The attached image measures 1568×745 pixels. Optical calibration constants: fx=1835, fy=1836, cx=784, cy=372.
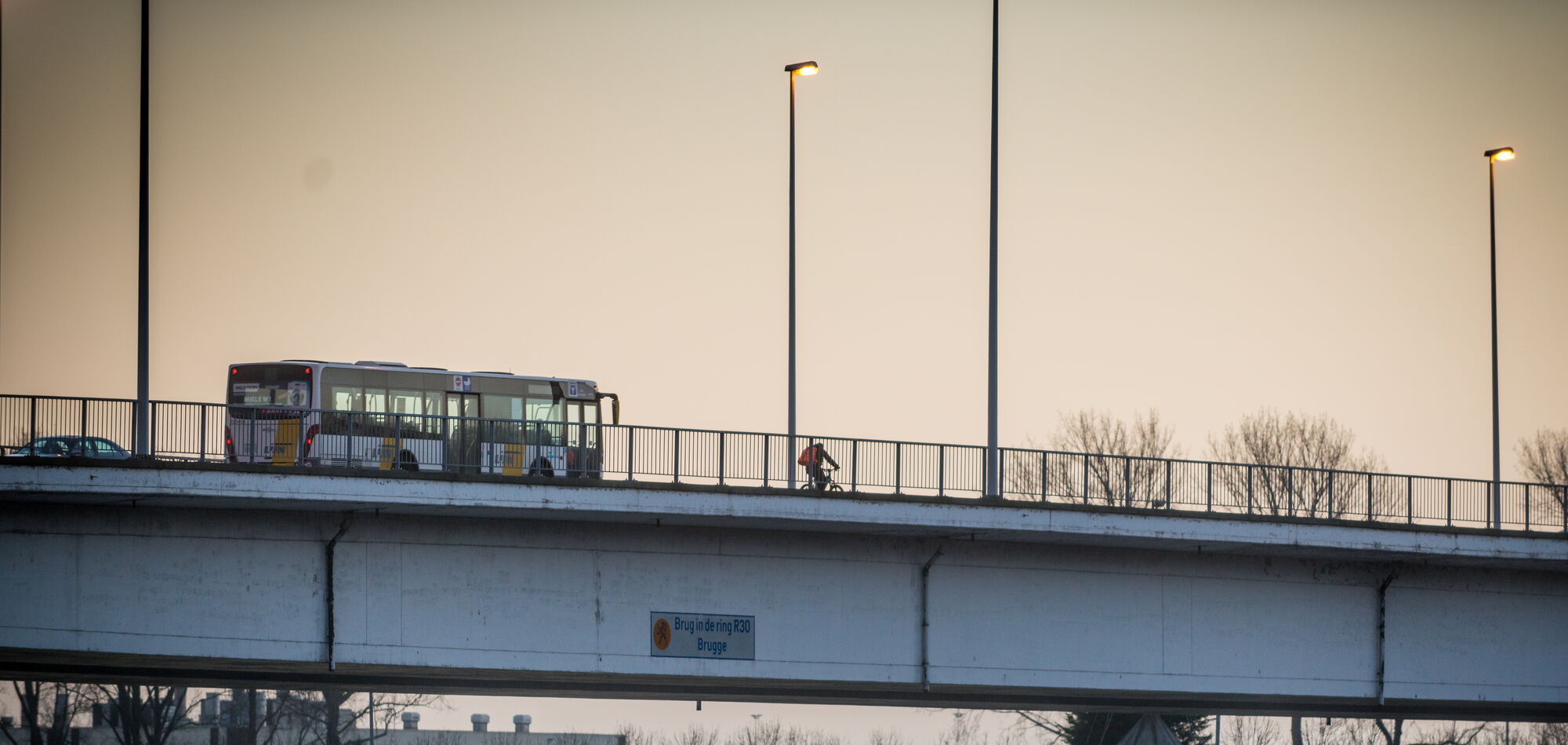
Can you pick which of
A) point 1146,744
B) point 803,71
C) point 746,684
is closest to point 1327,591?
point 746,684

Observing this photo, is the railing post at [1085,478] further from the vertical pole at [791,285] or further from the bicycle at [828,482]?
the vertical pole at [791,285]

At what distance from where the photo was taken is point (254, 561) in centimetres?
2797

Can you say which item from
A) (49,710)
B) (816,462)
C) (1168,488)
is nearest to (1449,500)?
(1168,488)

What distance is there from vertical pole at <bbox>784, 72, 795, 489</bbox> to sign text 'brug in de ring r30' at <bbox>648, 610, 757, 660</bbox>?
265 cm

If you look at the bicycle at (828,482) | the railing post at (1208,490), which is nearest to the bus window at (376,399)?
the bicycle at (828,482)

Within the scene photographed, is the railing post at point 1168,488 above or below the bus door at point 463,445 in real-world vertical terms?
below

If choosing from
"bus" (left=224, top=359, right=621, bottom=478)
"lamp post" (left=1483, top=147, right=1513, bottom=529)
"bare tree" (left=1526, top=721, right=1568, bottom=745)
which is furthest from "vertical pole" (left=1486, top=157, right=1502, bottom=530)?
"bare tree" (left=1526, top=721, right=1568, bottom=745)

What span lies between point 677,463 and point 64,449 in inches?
371

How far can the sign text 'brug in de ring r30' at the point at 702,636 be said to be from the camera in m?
30.4

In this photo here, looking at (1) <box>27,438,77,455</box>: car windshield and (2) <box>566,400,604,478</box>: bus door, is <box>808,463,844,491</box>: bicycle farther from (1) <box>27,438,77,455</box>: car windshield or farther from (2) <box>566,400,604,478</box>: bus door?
(1) <box>27,438,77,455</box>: car windshield

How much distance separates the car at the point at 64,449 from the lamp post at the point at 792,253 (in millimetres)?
10788

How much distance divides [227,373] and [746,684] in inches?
557

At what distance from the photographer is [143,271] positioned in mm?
29203

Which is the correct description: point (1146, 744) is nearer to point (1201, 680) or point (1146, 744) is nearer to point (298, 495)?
point (1201, 680)
